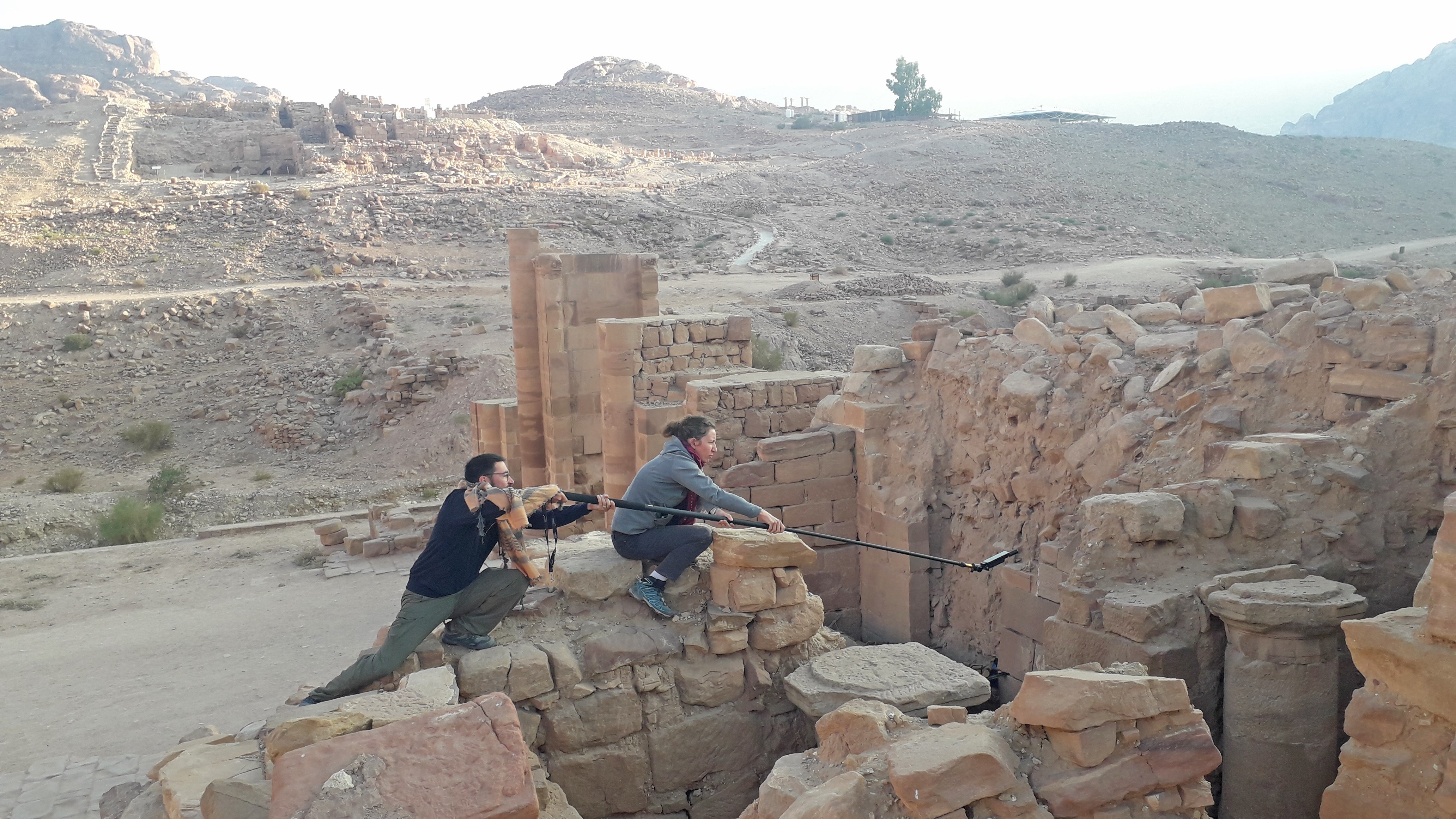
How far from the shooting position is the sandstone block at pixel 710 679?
18.9 feet

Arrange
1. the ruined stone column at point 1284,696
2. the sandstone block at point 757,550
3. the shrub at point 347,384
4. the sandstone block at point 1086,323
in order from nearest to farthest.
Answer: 1. the ruined stone column at point 1284,696
2. the sandstone block at point 757,550
3. the sandstone block at point 1086,323
4. the shrub at point 347,384

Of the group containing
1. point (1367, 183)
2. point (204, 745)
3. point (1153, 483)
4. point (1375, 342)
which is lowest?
point (204, 745)

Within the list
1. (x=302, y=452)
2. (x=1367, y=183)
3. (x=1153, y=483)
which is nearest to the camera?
(x=1153, y=483)

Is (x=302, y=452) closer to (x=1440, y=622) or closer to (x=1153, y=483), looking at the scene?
(x=1153, y=483)

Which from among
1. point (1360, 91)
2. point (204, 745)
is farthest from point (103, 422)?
point (1360, 91)

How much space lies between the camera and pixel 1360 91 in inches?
3927

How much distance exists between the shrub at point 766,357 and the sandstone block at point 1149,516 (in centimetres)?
1366

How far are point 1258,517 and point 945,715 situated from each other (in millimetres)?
2415

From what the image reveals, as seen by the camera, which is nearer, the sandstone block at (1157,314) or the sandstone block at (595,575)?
the sandstone block at (595,575)

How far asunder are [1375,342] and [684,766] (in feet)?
16.4

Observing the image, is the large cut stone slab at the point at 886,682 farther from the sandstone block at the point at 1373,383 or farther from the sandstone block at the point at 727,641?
the sandstone block at the point at 1373,383

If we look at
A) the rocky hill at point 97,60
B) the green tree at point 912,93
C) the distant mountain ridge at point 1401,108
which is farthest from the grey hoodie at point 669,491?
the rocky hill at point 97,60

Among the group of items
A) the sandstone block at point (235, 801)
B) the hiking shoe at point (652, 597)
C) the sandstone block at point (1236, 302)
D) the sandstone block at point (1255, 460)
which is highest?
the sandstone block at point (1236, 302)

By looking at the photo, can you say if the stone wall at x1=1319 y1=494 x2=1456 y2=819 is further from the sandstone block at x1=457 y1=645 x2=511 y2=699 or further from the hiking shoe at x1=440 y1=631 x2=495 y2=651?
the hiking shoe at x1=440 y1=631 x2=495 y2=651
